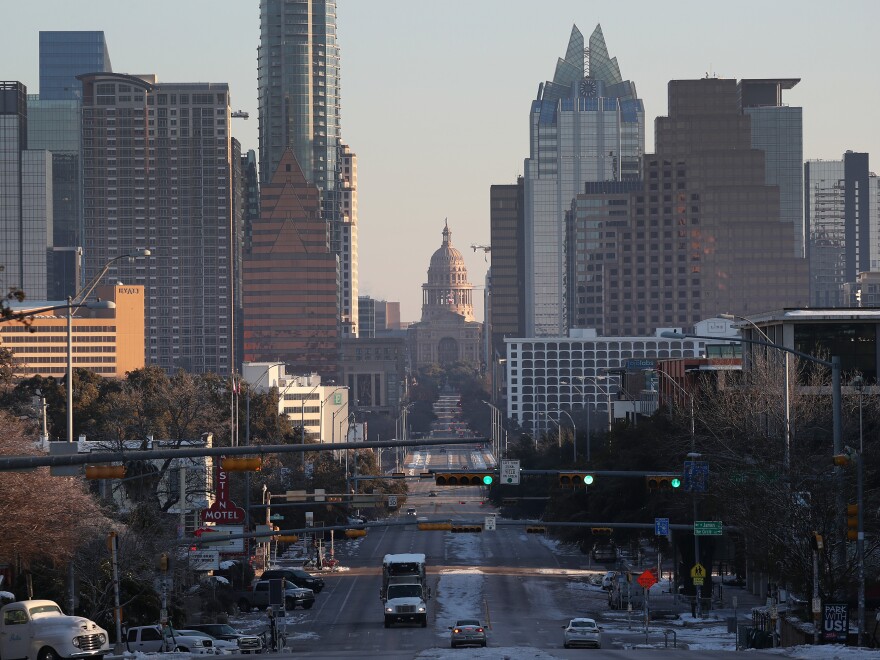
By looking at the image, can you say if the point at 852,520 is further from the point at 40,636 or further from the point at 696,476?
the point at 40,636

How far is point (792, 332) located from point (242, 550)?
3611cm

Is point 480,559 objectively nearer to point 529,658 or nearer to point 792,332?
point 792,332

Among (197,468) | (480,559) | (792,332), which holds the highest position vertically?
(792,332)

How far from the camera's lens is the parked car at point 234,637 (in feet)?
189

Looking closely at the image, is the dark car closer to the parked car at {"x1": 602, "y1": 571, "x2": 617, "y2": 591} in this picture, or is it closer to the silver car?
the parked car at {"x1": 602, "y1": 571, "x2": 617, "y2": 591}

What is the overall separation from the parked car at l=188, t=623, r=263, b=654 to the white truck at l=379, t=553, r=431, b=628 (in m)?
9.09

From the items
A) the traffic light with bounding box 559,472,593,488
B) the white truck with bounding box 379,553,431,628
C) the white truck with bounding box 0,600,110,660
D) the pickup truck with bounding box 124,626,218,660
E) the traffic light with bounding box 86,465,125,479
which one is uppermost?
the traffic light with bounding box 86,465,125,479

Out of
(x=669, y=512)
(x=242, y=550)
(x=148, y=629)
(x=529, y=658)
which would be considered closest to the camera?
(x=529, y=658)

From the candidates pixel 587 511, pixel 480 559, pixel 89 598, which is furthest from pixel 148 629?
pixel 480 559

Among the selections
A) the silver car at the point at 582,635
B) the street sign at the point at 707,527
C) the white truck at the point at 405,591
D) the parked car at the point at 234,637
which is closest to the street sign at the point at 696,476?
the street sign at the point at 707,527

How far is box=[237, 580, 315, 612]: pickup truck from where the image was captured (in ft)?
258

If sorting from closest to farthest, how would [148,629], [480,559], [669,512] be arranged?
[148,629] < [669,512] < [480,559]

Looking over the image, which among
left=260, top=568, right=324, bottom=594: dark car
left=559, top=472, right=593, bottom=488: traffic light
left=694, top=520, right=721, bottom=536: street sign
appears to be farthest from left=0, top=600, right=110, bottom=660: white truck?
left=260, top=568, right=324, bottom=594: dark car

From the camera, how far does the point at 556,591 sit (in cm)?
8562
